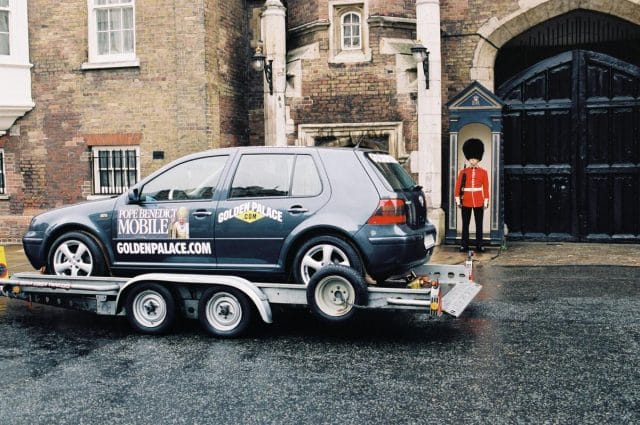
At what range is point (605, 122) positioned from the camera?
48.3ft

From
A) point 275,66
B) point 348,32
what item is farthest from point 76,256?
point 348,32

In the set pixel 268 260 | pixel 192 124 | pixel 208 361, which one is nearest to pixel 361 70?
pixel 192 124

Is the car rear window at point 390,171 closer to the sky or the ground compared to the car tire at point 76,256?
closer to the sky

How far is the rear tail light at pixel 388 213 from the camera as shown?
276 inches

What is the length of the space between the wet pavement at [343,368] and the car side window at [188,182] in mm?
1330

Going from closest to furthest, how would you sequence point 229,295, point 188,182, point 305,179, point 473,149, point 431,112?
1. point 229,295
2. point 305,179
3. point 188,182
4. point 473,149
5. point 431,112

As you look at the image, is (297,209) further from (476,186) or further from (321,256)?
(476,186)

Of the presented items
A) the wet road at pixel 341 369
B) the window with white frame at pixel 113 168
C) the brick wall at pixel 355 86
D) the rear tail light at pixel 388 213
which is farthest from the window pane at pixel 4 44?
the rear tail light at pixel 388 213

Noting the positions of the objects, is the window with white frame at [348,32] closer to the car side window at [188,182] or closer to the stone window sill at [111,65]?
the stone window sill at [111,65]

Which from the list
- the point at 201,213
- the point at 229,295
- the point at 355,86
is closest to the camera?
the point at 229,295

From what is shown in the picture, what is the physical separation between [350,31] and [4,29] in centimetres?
735

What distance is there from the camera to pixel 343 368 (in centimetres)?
607

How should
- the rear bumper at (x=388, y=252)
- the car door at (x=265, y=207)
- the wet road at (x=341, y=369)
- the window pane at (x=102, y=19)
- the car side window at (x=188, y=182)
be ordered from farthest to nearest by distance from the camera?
the window pane at (x=102, y=19) → the car side window at (x=188, y=182) → the car door at (x=265, y=207) → the rear bumper at (x=388, y=252) → the wet road at (x=341, y=369)

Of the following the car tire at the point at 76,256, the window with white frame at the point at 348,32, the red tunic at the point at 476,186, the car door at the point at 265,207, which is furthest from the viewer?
the window with white frame at the point at 348,32
